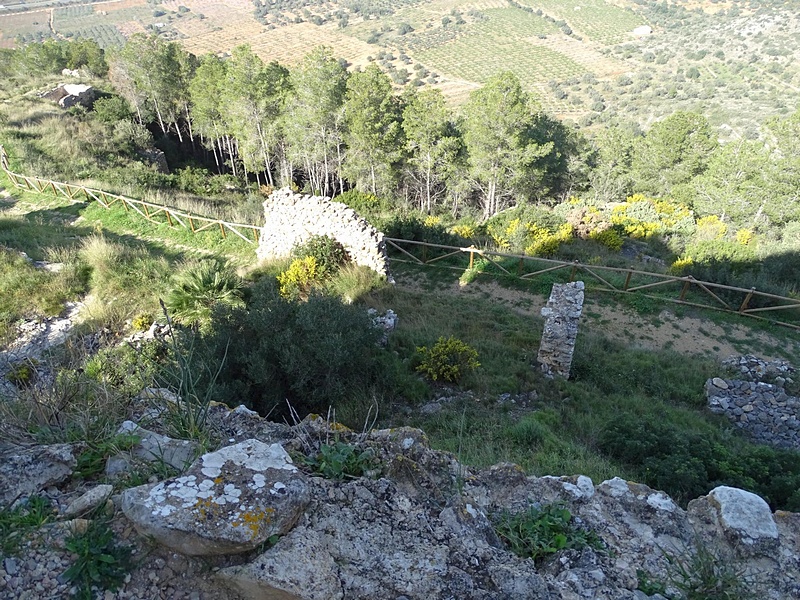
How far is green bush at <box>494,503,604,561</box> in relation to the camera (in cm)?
316

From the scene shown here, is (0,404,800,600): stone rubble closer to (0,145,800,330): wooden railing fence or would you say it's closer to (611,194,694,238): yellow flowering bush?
(0,145,800,330): wooden railing fence

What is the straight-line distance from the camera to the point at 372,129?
81.4 ft

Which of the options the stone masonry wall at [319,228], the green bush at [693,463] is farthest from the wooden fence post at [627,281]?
the green bush at [693,463]

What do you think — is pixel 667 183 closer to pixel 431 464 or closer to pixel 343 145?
pixel 343 145

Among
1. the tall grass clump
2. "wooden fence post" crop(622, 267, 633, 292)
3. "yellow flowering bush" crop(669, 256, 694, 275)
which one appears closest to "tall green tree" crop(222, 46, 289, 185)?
the tall grass clump

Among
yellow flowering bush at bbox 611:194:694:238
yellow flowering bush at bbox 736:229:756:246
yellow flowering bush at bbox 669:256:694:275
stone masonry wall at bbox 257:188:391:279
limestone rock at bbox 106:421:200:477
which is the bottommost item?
yellow flowering bush at bbox 736:229:756:246

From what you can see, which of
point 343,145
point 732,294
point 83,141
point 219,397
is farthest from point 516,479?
point 83,141

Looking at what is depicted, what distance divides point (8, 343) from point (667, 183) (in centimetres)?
3141

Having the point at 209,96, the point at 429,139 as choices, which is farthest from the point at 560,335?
the point at 209,96

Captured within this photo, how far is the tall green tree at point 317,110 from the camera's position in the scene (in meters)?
24.8

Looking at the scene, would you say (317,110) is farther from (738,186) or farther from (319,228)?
(738,186)

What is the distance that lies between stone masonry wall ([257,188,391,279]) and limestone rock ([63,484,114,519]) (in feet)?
31.3

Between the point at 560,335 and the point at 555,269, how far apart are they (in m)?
5.06

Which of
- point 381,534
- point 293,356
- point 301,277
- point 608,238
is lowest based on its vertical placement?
point 608,238
